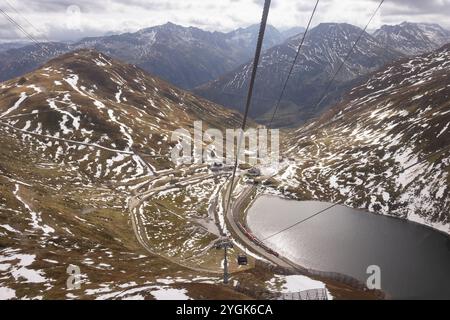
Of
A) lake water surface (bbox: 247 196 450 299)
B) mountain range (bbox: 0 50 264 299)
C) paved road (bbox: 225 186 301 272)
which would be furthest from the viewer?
paved road (bbox: 225 186 301 272)

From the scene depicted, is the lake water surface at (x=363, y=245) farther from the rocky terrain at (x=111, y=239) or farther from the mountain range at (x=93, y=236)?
the mountain range at (x=93, y=236)

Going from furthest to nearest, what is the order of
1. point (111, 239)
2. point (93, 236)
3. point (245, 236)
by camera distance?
point (245, 236) → point (111, 239) → point (93, 236)

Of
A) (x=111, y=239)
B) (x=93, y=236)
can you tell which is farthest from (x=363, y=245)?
(x=93, y=236)

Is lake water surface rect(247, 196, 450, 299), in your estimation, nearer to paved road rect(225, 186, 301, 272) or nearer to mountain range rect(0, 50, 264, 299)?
paved road rect(225, 186, 301, 272)

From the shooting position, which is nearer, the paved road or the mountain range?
the mountain range

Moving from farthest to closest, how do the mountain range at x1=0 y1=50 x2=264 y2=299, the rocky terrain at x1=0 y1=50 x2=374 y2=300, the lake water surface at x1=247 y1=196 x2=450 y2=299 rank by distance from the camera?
the lake water surface at x1=247 y1=196 x2=450 y2=299 < the mountain range at x1=0 y1=50 x2=264 y2=299 < the rocky terrain at x1=0 y1=50 x2=374 y2=300

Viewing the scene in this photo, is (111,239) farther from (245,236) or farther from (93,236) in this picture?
(245,236)

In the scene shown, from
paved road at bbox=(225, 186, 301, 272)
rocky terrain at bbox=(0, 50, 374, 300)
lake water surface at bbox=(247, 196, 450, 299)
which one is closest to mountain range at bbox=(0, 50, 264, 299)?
rocky terrain at bbox=(0, 50, 374, 300)

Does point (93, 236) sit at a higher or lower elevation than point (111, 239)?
higher
